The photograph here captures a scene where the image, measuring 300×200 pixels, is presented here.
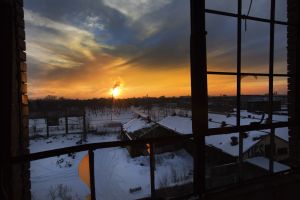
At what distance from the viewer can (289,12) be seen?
320 centimetres

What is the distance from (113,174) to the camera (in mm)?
13477

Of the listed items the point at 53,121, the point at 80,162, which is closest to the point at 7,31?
the point at 80,162

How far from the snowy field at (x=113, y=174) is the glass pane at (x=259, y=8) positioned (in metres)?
8.57

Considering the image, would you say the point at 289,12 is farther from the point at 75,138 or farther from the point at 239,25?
the point at 75,138

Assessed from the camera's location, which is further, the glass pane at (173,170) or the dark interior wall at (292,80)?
the glass pane at (173,170)

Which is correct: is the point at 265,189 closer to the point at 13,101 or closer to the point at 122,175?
the point at 13,101

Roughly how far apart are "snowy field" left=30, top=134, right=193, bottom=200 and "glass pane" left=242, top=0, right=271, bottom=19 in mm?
8574

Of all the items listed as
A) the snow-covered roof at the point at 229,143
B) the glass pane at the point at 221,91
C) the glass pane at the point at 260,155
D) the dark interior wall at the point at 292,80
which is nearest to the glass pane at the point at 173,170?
the snow-covered roof at the point at 229,143

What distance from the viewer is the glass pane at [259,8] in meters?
2.50

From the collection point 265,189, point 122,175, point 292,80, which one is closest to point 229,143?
point 122,175

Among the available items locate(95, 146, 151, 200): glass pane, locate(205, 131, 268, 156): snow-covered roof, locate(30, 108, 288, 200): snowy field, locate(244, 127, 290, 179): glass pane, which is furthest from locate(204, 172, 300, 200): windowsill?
locate(205, 131, 268, 156): snow-covered roof

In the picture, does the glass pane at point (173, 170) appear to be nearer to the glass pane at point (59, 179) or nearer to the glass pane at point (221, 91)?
the glass pane at point (221, 91)

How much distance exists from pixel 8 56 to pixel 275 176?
2.68 meters

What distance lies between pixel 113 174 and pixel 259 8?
12.5 metres
